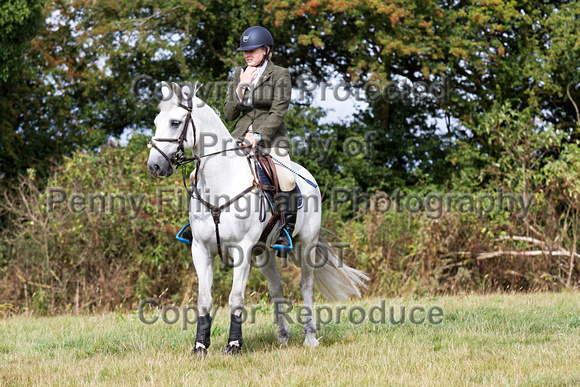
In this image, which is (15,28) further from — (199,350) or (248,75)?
(199,350)

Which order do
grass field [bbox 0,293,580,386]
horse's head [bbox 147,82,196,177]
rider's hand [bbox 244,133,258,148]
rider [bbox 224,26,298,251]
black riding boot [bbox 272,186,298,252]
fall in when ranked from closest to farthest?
grass field [bbox 0,293,580,386], horse's head [bbox 147,82,196,177], rider's hand [bbox 244,133,258,148], rider [bbox 224,26,298,251], black riding boot [bbox 272,186,298,252]

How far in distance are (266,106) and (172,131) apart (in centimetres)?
130

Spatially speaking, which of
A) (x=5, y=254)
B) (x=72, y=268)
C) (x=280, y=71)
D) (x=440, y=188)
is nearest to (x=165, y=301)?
(x=72, y=268)

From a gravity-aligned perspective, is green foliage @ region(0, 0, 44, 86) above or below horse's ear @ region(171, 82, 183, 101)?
above

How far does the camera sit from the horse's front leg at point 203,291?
536 centimetres

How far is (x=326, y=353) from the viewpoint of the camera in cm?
558

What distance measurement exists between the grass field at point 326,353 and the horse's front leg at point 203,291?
17 cm

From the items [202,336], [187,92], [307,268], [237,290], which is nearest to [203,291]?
[237,290]

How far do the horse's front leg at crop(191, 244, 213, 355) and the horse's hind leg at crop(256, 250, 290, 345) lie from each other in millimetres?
879

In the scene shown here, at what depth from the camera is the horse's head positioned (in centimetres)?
478

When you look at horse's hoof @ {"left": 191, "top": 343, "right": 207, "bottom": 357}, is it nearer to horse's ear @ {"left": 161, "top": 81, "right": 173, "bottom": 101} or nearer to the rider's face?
horse's ear @ {"left": 161, "top": 81, "right": 173, "bottom": 101}

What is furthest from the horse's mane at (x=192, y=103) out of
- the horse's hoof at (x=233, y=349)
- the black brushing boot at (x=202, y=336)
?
the horse's hoof at (x=233, y=349)

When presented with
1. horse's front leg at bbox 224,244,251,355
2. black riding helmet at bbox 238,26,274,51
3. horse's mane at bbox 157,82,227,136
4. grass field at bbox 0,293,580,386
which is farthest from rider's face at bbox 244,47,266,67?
grass field at bbox 0,293,580,386

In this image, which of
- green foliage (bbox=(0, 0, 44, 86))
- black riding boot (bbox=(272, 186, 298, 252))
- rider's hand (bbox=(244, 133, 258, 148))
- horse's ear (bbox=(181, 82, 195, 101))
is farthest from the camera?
A: green foliage (bbox=(0, 0, 44, 86))
